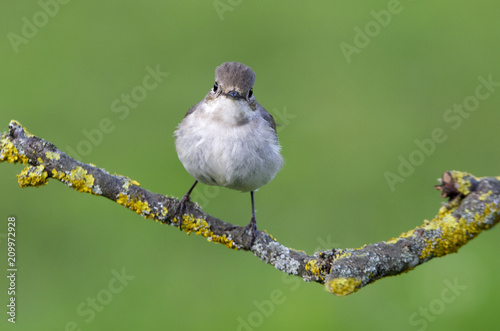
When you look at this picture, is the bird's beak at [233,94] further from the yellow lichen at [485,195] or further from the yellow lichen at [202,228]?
the yellow lichen at [485,195]

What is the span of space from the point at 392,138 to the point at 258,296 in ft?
10.5

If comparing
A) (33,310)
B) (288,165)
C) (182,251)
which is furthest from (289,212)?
(33,310)

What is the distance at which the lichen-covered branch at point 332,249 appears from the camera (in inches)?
162

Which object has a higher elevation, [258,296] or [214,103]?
Result: [214,103]

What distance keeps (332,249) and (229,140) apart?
168cm

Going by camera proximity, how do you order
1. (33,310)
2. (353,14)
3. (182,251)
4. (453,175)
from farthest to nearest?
(353,14) < (182,251) < (33,310) < (453,175)

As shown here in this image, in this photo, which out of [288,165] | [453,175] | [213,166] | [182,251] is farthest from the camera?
[288,165]

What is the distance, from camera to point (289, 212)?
29.1 ft

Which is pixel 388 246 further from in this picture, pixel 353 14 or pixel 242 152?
pixel 353 14

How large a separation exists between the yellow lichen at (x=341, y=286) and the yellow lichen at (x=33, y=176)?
197 cm

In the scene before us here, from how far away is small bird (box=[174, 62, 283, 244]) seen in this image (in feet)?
18.8

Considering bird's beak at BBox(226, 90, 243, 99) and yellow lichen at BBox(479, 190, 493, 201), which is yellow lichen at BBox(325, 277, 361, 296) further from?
bird's beak at BBox(226, 90, 243, 99)

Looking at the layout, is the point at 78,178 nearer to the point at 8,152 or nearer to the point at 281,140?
the point at 8,152

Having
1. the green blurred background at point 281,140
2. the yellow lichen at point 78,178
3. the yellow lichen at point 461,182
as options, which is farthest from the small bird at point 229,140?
the green blurred background at point 281,140
